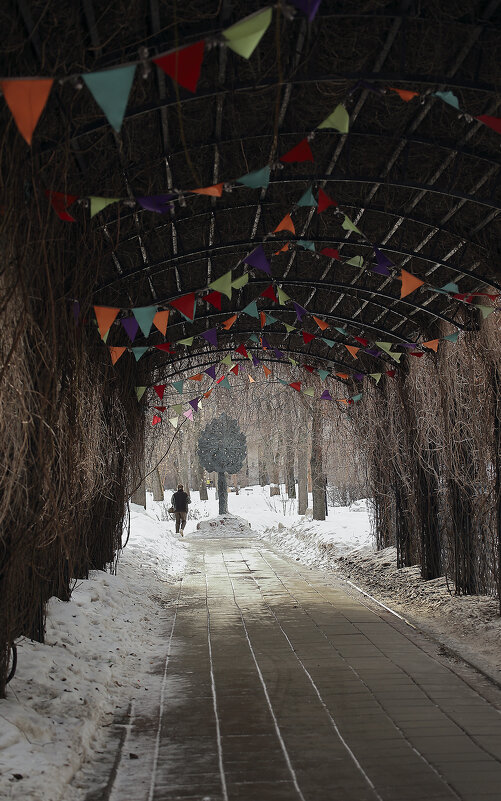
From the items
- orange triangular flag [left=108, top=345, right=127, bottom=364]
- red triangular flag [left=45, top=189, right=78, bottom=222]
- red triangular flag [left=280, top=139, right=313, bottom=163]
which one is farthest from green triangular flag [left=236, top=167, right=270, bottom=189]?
orange triangular flag [left=108, top=345, right=127, bottom=364]

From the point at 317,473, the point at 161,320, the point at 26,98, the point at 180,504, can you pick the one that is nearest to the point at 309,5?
the point at 26,98

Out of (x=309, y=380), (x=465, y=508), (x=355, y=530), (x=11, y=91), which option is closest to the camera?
(x=11, y=91)

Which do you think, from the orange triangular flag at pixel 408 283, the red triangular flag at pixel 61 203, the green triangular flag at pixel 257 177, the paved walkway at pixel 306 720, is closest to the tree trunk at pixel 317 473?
the paved walkway at pixel 306 720

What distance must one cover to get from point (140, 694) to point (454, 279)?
201 inches

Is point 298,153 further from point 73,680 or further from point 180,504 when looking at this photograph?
point 180,504

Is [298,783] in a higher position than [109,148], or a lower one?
lower

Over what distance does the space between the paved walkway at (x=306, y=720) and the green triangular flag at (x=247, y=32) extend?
11.4ft

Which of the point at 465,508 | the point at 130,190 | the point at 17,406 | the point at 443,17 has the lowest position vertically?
the point at 465,508

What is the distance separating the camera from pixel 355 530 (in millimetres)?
15617

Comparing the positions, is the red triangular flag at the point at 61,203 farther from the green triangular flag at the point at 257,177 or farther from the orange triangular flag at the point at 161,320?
the orange triangular flag at the point at 161,320

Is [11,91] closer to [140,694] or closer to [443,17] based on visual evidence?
[443,17]

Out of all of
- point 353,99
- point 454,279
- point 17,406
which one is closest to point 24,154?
point 17,406

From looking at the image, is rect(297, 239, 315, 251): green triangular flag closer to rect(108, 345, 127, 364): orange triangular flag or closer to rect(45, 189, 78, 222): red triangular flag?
rect(108, 345, 127, 364): orange triangular flag

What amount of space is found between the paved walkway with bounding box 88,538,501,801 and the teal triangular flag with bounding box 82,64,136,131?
3.16 metres
